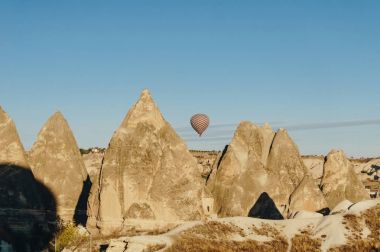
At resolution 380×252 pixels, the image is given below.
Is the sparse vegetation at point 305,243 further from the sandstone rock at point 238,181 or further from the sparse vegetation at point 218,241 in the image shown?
the sandstone rock at point 238,181

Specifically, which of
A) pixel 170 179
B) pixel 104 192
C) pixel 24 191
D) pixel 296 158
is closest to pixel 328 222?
pixel 170 179

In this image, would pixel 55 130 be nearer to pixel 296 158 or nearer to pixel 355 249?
pixel 296 158

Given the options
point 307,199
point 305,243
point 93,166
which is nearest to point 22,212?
point 307,199

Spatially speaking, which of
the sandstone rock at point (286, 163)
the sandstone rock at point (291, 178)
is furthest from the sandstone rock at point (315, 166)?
the sandstone rock at point (291, 178)

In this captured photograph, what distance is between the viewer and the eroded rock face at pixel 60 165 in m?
44.6

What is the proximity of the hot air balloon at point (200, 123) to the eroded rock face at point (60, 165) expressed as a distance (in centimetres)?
2683

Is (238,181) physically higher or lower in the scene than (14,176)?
lower

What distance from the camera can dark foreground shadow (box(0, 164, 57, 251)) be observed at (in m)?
41.1

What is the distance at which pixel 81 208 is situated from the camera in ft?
148

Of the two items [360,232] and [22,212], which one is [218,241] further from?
[22,212]

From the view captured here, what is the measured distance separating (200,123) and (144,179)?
108 feet

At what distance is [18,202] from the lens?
41688mm

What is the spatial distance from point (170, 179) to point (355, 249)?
13.5m

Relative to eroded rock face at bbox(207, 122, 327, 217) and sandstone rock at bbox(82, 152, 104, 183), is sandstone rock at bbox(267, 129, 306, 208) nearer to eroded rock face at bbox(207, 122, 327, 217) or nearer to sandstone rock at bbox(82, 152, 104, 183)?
eroded rock face at bbox(207, 122, 327, 217)
